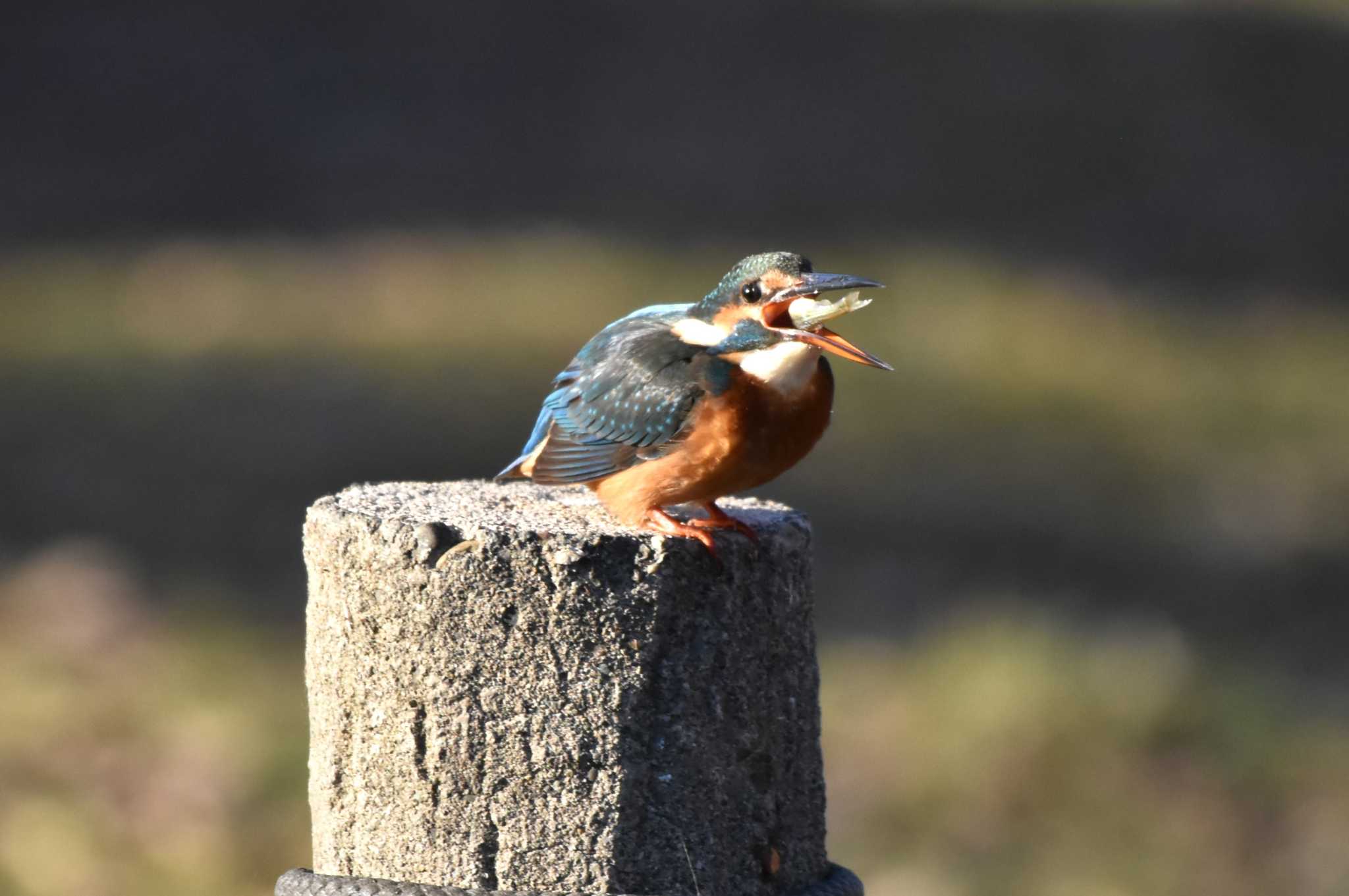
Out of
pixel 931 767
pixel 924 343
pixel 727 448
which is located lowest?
pixel 931 767

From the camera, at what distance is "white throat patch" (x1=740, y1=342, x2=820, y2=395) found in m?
2.96

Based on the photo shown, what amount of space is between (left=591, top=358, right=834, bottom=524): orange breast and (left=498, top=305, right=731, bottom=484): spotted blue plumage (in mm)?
32

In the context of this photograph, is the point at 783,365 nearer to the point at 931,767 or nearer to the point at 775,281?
the point at 775,281

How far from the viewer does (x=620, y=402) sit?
10.1 ft

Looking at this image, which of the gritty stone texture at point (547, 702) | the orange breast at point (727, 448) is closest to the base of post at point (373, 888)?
the gritty stone texture at point (547, 702)

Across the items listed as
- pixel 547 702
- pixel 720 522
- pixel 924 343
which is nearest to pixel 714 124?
pixel 924 343

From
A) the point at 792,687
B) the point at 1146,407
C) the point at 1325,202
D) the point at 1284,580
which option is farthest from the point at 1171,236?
the point at 792,687

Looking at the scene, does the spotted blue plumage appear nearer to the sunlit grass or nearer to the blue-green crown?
the blue-green crown

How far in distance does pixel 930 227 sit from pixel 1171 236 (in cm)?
172

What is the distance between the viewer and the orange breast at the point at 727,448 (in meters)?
2.97

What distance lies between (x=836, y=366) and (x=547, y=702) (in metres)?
6.62

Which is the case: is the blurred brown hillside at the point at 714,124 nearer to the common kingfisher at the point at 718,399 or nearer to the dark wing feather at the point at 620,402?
the dark wing feather at the point at 620,402

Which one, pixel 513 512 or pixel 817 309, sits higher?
pixel 817 309

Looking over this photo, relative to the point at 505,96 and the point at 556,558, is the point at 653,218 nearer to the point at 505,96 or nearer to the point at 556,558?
the point at 505,96
